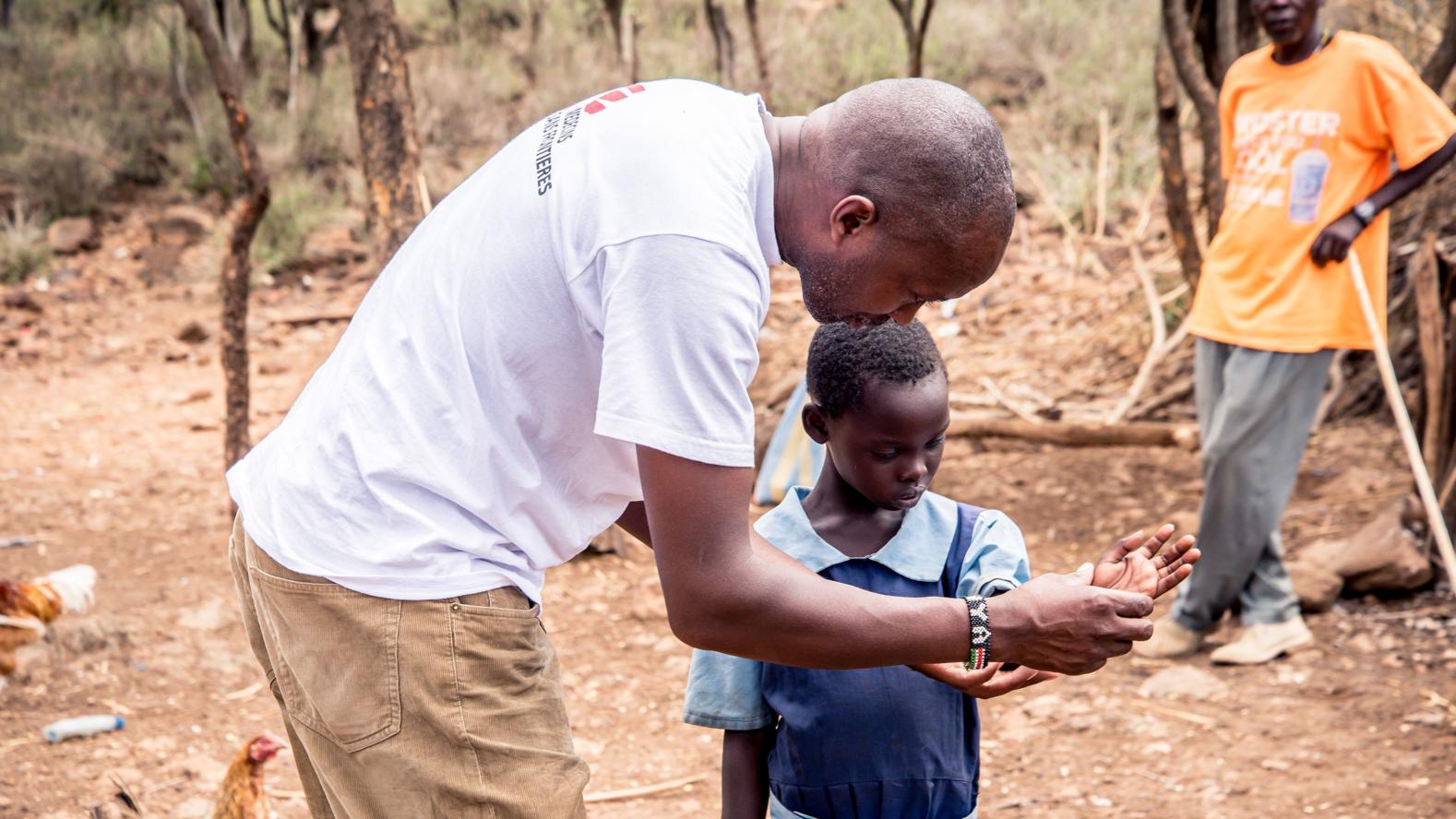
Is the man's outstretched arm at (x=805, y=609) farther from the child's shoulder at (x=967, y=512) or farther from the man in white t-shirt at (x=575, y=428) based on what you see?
the child's shoulder at (x=967, y=512)

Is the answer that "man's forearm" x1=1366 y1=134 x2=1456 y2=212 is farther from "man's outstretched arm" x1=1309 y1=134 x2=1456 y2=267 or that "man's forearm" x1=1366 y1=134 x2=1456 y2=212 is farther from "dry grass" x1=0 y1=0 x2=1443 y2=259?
"dry grass" x1=0 y1=0 x2=1443 y2=259

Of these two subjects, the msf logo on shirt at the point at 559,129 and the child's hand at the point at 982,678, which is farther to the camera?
the child's hand at the point at 982,678

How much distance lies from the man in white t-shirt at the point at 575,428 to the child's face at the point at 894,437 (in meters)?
0.35

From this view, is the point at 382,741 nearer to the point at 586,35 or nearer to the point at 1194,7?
the point at 1194,7

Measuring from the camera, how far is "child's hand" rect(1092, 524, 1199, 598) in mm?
1648

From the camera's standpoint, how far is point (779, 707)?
1.81 m

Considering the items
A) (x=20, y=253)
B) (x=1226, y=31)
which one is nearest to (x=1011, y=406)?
(x=1226, y=31)

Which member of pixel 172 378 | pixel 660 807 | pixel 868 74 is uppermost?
pixel 868 74

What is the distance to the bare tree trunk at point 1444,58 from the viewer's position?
4445 mm

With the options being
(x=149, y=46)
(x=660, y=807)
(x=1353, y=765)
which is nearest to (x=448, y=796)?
(x=660, y=807)

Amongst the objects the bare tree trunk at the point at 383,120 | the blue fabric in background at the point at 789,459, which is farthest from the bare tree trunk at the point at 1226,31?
the bare tree trunk at the point at 383,120

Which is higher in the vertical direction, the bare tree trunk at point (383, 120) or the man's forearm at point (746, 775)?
the bare tree trunk at point (383, 120)

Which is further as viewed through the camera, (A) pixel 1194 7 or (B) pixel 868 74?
(B) pixel 868 74

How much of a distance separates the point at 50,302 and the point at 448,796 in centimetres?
913
